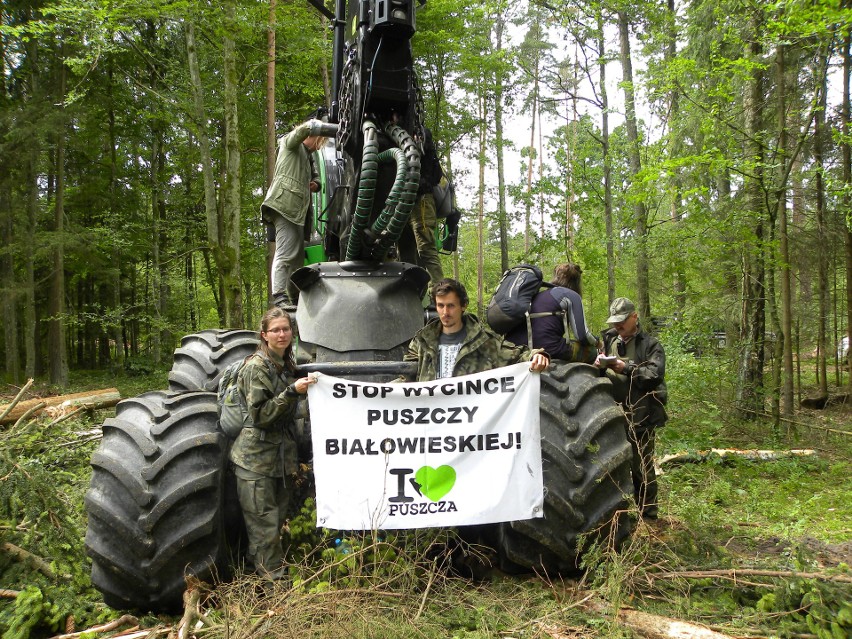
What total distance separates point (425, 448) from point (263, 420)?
0.95 metres

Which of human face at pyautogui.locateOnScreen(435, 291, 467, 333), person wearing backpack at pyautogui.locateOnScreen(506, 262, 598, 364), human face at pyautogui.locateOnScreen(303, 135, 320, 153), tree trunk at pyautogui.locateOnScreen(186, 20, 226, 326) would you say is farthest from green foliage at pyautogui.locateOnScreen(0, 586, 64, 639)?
tree trunk at pyautogui.locateOnScreen(186, 20, 226, 326)

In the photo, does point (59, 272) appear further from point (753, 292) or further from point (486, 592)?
point (486, 592)

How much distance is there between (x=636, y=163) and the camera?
1282 centimetres

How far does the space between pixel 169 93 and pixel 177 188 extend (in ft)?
20.5

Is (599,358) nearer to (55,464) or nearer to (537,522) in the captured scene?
(537,522)

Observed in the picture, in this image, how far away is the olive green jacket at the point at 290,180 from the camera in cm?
575

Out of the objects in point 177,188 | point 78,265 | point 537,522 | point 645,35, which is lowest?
point 537,522

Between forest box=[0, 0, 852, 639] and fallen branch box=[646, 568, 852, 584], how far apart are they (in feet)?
0.05

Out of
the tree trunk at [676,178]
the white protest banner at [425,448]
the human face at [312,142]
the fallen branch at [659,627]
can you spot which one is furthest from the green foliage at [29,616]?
the tree trunk at [676,178]

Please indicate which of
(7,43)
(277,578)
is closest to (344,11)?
(277,578)

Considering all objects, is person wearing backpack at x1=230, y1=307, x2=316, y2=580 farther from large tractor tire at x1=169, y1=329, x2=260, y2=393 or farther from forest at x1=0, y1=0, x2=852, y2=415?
forest at x1=0, y1=0, x2=852, y2=415

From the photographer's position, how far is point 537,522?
11.7 feet

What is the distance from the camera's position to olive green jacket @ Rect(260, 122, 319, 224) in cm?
575

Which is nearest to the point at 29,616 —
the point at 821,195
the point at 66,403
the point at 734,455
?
the point at 66,403
